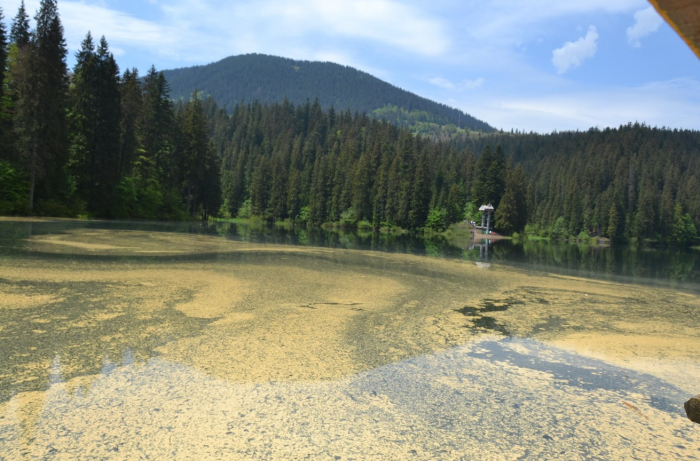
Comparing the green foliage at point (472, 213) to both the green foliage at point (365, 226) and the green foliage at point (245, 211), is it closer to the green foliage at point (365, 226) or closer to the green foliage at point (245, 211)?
the green foliage at point (365, 226)

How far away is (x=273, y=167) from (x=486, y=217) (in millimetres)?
51845

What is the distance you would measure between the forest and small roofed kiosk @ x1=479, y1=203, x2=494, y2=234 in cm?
188

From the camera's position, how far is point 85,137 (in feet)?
126

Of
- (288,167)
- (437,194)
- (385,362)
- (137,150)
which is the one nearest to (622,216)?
(437,194)

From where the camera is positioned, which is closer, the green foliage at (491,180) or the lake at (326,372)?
the lake at (326,372)

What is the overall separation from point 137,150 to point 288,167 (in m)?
74.7

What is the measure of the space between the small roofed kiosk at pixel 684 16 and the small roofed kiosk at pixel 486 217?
230ft

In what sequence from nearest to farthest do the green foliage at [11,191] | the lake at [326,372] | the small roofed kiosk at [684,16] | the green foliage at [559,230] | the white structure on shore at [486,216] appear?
the small roofed kiosk at [684,16] < the lake at [326,372] < the green foliage at [11,191] < the white structure on shore at [486,216] < the green foliage at [559,230]

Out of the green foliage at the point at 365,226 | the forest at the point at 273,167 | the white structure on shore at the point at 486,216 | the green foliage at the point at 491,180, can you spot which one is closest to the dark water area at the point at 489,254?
the forest at the point at 273,167

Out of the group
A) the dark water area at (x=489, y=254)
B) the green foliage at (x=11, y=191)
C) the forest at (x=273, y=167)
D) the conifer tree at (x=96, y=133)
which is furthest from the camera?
the conifer tree at (x=96, y=133)

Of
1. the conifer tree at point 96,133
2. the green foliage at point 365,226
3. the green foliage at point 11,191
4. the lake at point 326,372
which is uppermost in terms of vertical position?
the conifer tree at point 96,133

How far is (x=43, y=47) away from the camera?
113 ft

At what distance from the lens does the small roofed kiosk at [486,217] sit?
70000mm

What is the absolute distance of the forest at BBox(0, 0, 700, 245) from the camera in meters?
34.4
